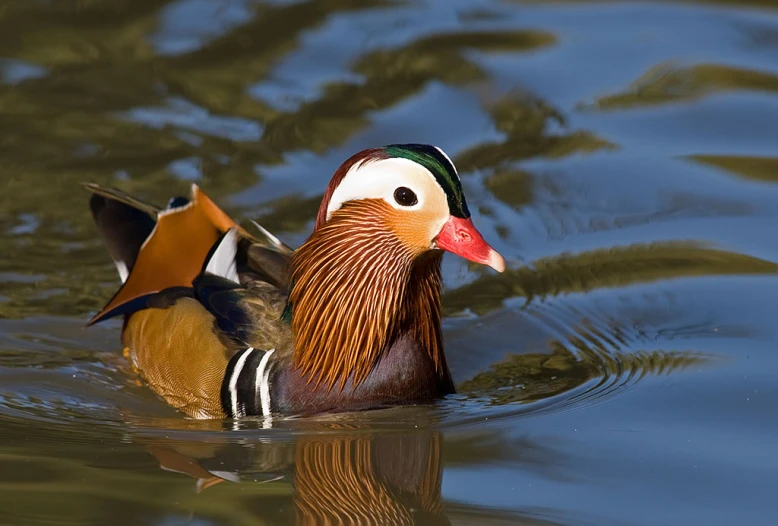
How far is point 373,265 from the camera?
18.6 feet

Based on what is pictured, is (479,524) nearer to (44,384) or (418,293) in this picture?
(418,293)

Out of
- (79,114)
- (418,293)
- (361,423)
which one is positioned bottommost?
(361,423)

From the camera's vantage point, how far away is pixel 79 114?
918 centimetres

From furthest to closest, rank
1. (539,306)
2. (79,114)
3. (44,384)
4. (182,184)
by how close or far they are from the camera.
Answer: (79,114), (182,184), (539,306), (44,384)

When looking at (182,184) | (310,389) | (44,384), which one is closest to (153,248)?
(44,384)

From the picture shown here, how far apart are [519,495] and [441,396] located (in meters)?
1.32

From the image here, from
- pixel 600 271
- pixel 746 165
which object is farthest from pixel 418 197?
pixel 746 165

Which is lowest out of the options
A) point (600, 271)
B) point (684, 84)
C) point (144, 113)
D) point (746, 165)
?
point (600, 271)

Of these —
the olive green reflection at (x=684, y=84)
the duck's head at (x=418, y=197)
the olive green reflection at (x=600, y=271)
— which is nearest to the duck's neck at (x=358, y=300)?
the duck's head at (x=418, y=197)

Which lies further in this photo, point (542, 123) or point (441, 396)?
point (542, 123)

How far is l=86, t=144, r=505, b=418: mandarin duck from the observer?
5316mm

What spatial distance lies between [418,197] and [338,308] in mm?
802

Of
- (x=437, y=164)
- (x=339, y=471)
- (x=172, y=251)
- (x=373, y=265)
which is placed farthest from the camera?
(x=172, y=251)

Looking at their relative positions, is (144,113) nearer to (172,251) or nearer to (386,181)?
(172,251)
